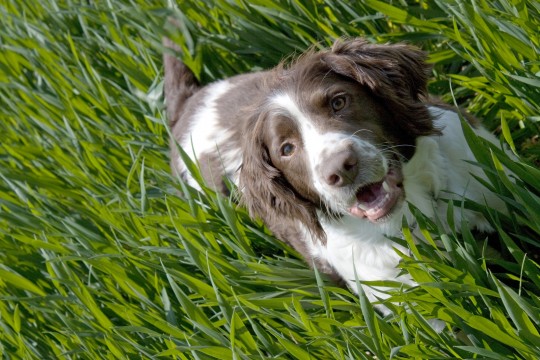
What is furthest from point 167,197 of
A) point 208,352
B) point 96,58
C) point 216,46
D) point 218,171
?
point 96,58

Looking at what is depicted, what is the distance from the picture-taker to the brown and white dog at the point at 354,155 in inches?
104

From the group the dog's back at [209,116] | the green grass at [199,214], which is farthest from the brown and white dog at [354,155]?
the dog's back at [209,116]

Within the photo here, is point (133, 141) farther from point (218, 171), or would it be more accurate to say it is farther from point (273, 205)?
point (273, 205)

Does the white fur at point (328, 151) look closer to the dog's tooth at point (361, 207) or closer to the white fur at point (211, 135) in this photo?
the dog's tooth at point (361, 207)

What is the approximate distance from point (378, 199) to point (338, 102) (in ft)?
1.08

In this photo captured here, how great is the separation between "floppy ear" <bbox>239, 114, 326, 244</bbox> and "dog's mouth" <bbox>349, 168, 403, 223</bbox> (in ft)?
0.70

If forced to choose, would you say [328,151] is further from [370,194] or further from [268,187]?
[268,187]

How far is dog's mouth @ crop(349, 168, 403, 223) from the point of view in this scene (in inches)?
106

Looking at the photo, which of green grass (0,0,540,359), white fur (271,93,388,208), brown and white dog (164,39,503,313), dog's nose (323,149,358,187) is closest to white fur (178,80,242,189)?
green grass (0,0,540,359)

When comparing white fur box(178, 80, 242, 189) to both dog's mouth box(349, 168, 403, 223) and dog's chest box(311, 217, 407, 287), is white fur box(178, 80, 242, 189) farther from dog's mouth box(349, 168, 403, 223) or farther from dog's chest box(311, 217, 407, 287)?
dog's mouth box(349, 168, 403, 223)

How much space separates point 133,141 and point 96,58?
2.63ft

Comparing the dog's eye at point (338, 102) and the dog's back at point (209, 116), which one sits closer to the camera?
the dog's eye at point (338, 102)

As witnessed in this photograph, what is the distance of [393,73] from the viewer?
2809mm

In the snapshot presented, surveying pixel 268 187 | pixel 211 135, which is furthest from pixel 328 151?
pixel 211 135
